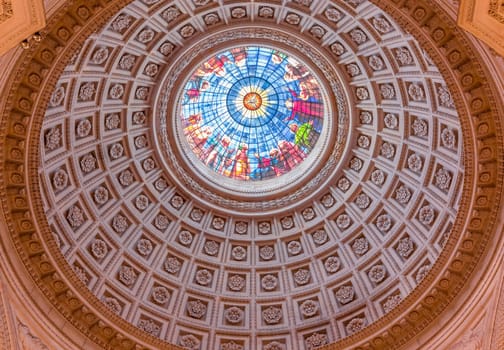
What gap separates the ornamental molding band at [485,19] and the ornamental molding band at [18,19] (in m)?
7.40

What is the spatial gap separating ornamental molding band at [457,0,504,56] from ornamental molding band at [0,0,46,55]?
7399 millimetres

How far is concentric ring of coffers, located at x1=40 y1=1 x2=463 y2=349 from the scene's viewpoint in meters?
21.7

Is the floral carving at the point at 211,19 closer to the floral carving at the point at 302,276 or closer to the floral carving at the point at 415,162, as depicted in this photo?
the floral carving at the point at 415,162

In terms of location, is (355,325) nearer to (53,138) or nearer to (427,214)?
(427,214)

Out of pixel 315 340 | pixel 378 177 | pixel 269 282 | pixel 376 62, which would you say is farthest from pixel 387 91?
pixel 315 340

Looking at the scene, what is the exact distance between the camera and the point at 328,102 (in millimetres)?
27141

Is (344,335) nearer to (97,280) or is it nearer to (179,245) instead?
(179,245)

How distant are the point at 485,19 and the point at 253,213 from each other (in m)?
19.8

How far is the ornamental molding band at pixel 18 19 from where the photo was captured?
8.88 meters

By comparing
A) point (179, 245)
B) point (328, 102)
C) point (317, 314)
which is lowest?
point (317, 314)

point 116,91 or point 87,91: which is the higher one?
point 116,91

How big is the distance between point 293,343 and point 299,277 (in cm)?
353

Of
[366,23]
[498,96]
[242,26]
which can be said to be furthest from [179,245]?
[498,96]

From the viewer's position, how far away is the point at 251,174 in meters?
30.9
